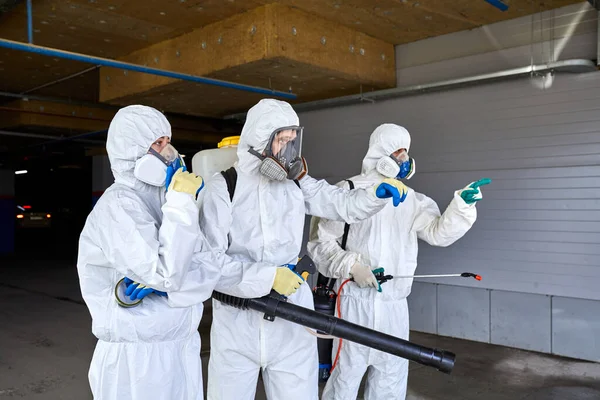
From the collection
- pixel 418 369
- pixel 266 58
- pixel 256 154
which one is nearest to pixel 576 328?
pixel 418 369

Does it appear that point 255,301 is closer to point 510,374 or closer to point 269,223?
point 269,223

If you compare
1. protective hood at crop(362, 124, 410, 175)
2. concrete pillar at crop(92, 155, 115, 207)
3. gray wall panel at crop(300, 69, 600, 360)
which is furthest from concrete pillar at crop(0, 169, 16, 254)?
protective hood at crop(362, 124, 410, 175)

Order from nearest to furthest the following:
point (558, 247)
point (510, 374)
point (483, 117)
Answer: point (510, 374) < point (558, 247) < point (483, 117)

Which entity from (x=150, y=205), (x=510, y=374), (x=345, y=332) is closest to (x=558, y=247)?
(x=510, y=374)

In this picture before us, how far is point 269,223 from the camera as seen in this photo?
2236 millimetres

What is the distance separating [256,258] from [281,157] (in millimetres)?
411

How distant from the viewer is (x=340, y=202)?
246 cm

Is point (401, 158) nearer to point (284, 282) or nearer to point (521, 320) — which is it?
point (284, 282)

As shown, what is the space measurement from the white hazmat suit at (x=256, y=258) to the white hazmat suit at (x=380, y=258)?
53 cm

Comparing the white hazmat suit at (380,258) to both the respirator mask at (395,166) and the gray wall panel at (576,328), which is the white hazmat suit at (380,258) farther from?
the gray wall panel at (576,328)

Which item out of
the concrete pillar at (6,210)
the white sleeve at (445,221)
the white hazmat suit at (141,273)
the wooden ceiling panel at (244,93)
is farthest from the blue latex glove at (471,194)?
the concrete pillar at (6,210)

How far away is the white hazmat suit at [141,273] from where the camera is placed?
5.43ft

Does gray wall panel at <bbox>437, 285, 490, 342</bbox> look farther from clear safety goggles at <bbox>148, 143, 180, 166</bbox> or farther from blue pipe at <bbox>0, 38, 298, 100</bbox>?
clear safety goggles at <bbox>148, 143, 180, 166</bbox>

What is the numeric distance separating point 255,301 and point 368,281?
0.74 meters
